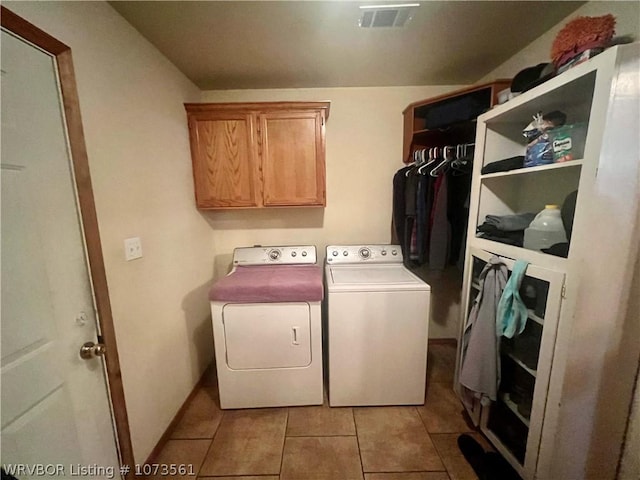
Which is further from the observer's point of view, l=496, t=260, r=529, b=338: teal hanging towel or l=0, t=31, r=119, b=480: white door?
l=496, t=260, r=529, b=338: teal hanging towel

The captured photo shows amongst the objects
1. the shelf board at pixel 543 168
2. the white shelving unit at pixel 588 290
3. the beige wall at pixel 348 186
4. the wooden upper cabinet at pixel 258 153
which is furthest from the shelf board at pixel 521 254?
the wooden upper cabinet at pixel 258 153

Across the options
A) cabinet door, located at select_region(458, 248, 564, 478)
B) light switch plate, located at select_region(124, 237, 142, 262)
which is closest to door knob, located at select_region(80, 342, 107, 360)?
light switch plate, located at select_region(124, 237, 142, 262)

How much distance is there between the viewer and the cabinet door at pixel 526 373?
1.03 metres

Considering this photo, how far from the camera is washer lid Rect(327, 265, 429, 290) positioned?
157 centimetres

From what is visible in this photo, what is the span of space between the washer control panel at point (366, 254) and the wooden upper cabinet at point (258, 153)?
469 millimetres

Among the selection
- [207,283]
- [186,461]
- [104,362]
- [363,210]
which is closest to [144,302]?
[104,362]

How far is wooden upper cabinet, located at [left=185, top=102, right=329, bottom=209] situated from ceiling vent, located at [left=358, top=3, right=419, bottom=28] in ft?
2.02

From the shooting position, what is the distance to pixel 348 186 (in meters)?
2.22

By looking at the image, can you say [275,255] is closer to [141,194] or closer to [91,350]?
[141,194]

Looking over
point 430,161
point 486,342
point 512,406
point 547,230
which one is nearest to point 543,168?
point 547,230

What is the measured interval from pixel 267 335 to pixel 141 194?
114cm

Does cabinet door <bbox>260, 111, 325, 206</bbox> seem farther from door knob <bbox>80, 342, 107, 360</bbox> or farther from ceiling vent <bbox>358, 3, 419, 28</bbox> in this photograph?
door knob <bbox>80, 342, 107, 360</bbox>

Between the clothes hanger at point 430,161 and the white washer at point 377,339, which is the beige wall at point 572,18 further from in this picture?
the white washer at point 377,339

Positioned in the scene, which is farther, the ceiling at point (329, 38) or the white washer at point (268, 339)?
the white washer at point (268, 339)
